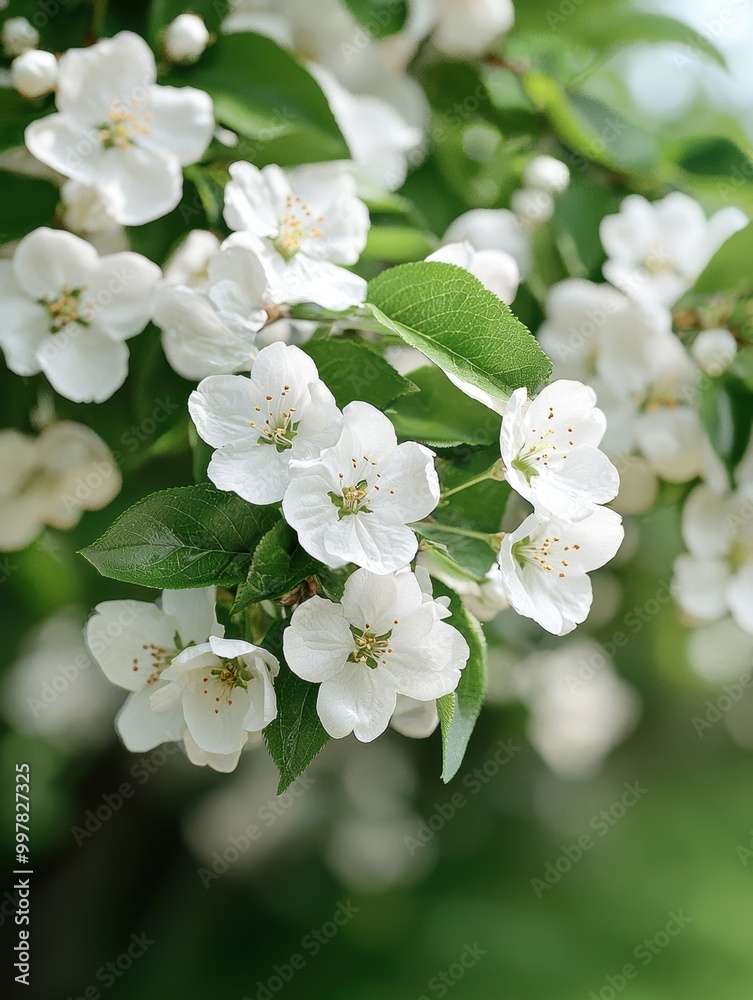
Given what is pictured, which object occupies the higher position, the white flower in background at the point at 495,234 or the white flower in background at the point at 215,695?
the white flower in background at the point at 495,234

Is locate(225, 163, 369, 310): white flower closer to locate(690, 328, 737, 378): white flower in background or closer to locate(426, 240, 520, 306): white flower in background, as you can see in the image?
locate(426, 240, 520, 306): white flower in background

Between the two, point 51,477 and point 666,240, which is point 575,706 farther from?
point 51,477

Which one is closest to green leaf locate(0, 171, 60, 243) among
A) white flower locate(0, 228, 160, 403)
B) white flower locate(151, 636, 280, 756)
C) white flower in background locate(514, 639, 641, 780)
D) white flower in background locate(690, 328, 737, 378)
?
white flower locate(0, 228, 160, 403)

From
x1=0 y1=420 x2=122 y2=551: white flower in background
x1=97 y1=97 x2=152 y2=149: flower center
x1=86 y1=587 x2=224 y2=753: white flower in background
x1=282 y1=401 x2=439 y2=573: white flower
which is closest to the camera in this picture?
x1=282 y1=401 x2=439 y2=573: white flower

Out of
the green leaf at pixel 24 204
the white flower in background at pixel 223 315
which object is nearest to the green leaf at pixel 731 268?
the white flower in background at pixel 223 315

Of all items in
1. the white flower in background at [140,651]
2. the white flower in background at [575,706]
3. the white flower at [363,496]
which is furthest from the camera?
the white flower in background at [575,706]

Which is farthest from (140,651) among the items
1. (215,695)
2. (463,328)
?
(463,328)

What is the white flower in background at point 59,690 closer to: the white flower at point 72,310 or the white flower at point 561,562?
the white flower at point 72,310
